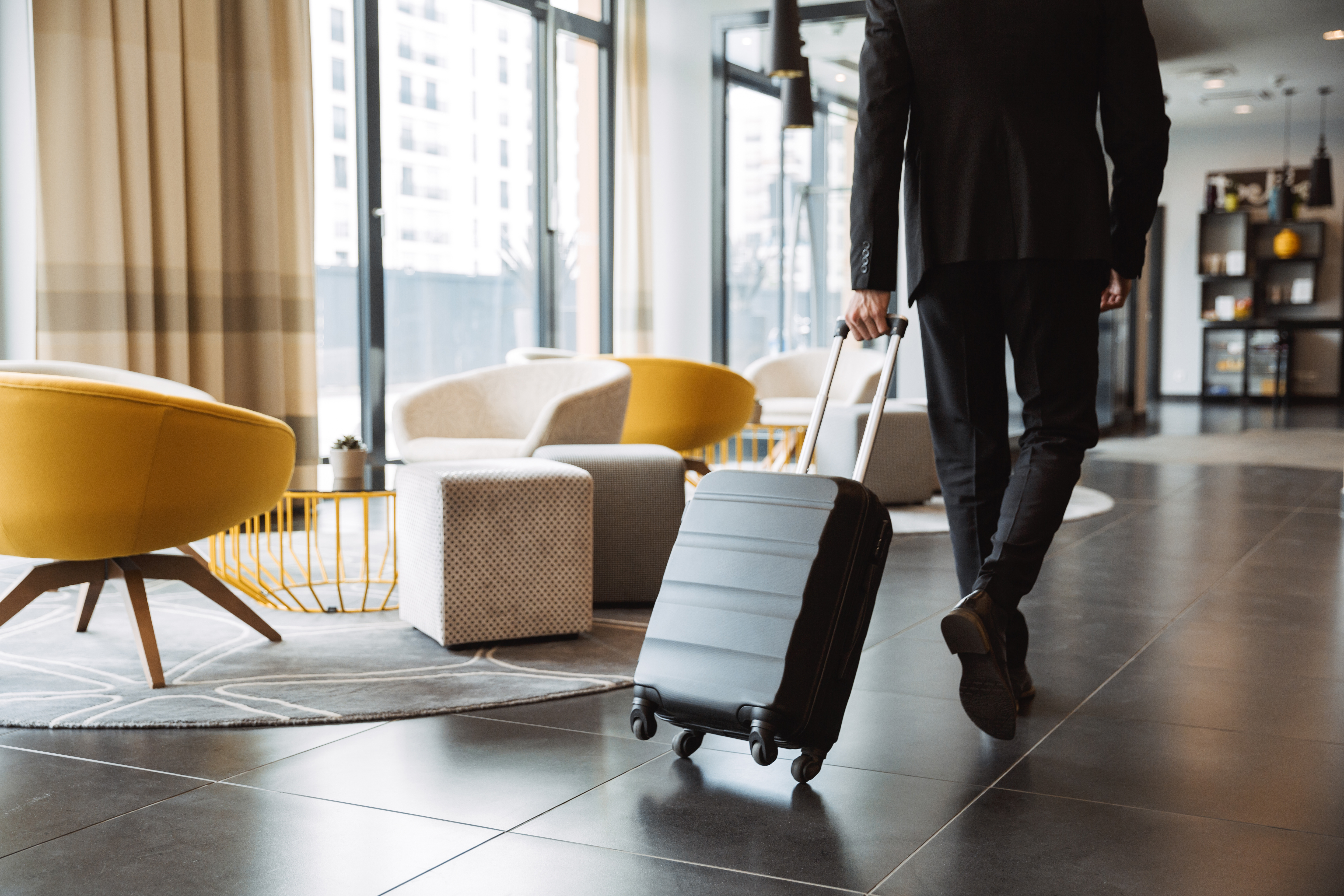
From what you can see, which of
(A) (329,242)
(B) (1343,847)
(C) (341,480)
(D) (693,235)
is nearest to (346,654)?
(C) (341,480)

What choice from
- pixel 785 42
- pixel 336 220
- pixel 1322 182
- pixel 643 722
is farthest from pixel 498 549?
pixel 1322 182

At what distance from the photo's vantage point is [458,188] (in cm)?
646

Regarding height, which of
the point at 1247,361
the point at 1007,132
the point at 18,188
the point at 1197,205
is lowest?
the point at 1247,361

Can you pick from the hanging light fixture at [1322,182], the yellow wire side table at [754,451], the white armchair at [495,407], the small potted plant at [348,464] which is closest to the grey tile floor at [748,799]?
the small potted plant at [348,464]

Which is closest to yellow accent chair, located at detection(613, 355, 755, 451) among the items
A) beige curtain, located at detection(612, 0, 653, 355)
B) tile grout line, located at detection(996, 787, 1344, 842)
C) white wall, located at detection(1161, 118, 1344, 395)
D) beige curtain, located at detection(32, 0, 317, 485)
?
beige curtain, located at detection(32, 0, 317, 485)

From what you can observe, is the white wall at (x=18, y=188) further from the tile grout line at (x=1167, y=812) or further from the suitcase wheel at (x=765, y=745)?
the tile grout line at (x=1167, y=812)

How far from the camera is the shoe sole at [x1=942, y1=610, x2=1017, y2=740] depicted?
179 centimetres

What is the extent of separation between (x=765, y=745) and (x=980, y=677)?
0.34 meters

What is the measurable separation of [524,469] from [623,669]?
1.74ft

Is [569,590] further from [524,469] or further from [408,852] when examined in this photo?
[408,852]

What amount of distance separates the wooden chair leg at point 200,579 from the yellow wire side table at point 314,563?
0.56 ft

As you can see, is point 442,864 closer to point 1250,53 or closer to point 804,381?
point 804,381

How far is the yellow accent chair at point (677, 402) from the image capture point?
4.73 m

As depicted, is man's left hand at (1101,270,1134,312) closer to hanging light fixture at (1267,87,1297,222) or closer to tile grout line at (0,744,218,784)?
tile grout line at (0,744,218,784)
